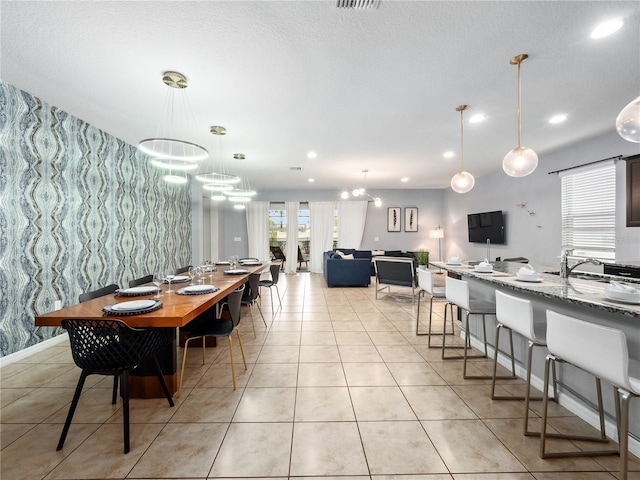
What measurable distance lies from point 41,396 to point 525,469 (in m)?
3.36

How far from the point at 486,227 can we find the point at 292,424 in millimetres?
6509

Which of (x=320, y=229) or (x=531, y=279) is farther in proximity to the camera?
(x=320, y=229)

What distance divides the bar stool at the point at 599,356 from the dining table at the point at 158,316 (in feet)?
6.90

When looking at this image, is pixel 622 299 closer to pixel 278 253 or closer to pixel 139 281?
pixel 139 281

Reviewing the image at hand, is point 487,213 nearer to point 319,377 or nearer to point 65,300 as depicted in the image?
point 319,377

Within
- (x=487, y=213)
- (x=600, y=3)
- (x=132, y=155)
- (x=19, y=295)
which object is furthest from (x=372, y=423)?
(x=487, y=213)

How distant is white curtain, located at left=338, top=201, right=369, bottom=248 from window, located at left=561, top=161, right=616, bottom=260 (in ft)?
16.6

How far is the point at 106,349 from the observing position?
5.43ft

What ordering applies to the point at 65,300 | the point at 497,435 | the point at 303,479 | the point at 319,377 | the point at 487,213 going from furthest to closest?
the point at 487,213 < the point at 65,300 < the point at 319,377 < the point at 497,435 < the point at 303,479

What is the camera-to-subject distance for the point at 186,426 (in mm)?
1840

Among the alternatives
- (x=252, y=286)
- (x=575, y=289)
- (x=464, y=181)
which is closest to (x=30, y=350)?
(x=252, y=286)

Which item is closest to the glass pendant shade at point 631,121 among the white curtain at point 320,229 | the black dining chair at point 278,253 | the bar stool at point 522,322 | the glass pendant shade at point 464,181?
the bar stool at point 522,322

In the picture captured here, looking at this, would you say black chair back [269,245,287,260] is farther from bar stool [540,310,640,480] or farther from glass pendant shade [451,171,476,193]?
bar stool [540,310,640,480]

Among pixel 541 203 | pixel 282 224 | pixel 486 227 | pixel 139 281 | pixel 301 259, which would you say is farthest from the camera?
pixel 282 224
